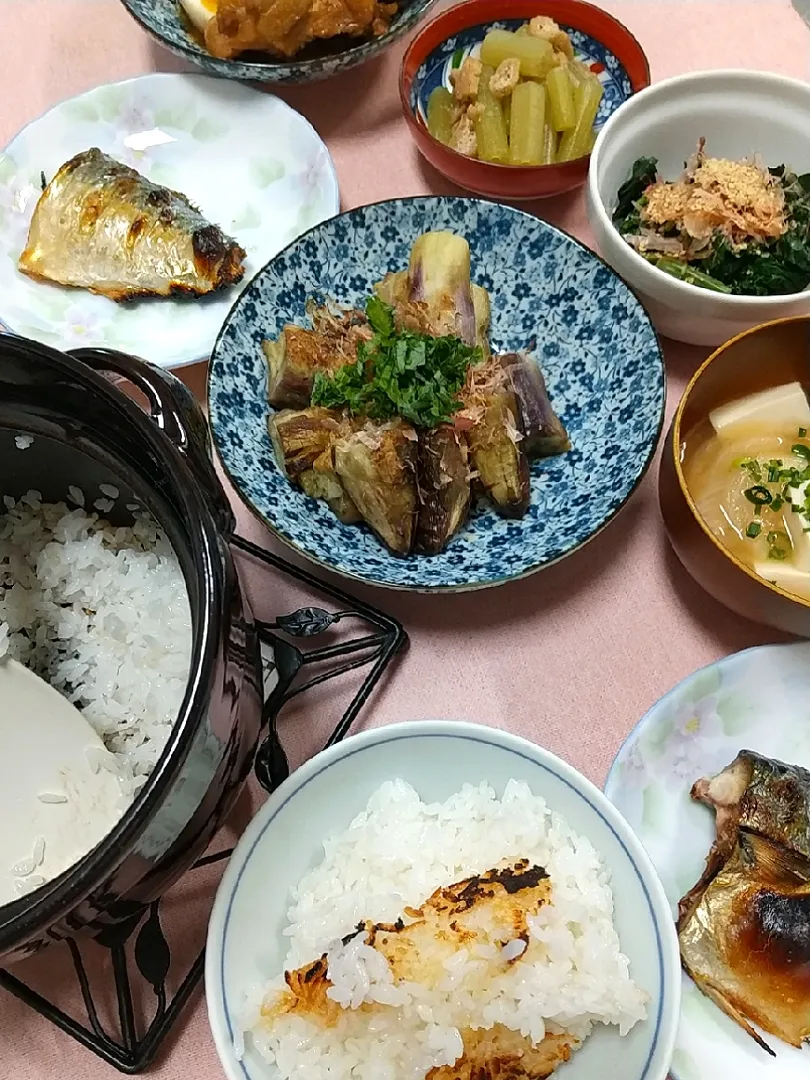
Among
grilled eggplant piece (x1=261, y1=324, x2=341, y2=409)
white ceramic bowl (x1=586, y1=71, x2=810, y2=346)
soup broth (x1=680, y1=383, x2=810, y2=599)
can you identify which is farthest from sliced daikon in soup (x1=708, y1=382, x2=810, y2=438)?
grilled eggplant piece (x1=261, y1=324, x2=341, y2=409)

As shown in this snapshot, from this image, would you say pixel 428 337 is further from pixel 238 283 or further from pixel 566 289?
pixel 238 283

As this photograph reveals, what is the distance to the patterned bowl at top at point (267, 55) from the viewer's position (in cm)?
145

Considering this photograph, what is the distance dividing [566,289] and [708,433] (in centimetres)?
30

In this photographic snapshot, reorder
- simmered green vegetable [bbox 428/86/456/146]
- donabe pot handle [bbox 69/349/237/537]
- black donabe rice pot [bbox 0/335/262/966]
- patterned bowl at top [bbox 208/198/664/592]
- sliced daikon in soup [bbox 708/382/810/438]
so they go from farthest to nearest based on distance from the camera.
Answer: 1. simmered green vegetable [bbox 428/86/456/146]
2. sliced daikon in soup [bbox 708/382/810/438]
3. patterned bowl at top [bbox 208/198/664/592]
4. donabe pot handle [bbox 69/349/237/537]
5. black donabe rice pot [bbox 0/335/262/966]

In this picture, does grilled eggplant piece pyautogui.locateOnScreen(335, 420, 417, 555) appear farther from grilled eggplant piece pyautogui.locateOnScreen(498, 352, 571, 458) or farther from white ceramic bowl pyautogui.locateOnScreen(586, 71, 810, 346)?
white ceramic bowl pyautogui.locateOnScreen(586, 71, 810, 346)

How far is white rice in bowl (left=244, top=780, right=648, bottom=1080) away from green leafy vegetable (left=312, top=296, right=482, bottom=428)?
52 centimetres

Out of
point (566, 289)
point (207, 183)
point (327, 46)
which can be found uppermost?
point (327, 46)

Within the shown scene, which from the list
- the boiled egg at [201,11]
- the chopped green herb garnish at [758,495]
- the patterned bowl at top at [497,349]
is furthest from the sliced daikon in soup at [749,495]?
the boiled egg at [201,11]

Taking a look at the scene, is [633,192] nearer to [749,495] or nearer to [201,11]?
[749,495]

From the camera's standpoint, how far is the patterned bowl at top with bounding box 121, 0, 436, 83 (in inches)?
57.1

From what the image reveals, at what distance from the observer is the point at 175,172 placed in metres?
1.54

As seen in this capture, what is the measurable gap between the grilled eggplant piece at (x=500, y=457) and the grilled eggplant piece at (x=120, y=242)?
495 millimetres

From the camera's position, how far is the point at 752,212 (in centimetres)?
130

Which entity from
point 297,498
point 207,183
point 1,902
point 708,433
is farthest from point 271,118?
point 1,902
